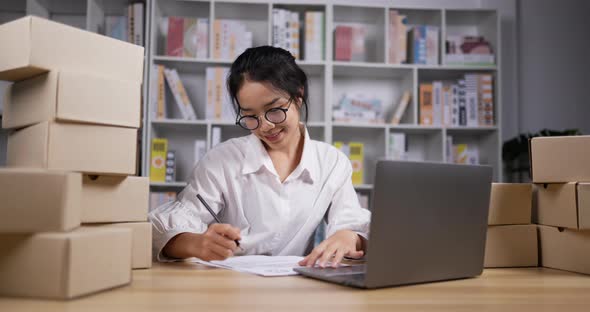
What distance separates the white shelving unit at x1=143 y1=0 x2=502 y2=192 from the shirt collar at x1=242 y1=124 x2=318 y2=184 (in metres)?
1.35

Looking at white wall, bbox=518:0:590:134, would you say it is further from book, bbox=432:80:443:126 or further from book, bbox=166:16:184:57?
book, bbox=166:16:184:57

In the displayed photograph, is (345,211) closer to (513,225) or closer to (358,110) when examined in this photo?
(513,225)

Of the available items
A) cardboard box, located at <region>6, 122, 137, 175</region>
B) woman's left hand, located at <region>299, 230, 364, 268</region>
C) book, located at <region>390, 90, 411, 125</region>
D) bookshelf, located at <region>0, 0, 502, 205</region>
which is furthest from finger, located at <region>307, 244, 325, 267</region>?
book, located at <region>390, 90, 411, 125</region>

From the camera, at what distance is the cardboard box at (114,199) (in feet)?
3.09

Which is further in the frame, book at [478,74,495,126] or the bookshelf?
book at [478,74,495,126]

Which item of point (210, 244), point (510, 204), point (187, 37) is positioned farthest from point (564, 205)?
point (187, 37)

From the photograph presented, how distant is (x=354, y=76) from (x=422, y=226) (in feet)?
8.58

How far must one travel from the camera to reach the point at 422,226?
33.6 inches

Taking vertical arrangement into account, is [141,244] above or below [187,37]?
below

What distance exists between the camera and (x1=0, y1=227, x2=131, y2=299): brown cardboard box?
2.35 feet

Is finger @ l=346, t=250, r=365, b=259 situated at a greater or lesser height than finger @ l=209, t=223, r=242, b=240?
lesser

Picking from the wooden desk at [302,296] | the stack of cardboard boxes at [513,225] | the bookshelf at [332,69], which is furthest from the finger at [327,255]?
the bookshelf at [332,69]

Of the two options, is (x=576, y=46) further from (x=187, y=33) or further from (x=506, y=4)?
(x=187, y=33)

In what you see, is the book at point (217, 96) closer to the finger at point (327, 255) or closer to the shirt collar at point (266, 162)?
the shirt collar at point (266, 162)
